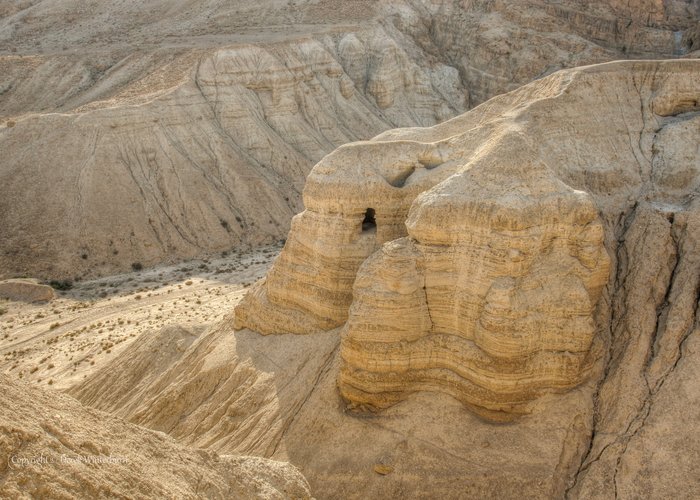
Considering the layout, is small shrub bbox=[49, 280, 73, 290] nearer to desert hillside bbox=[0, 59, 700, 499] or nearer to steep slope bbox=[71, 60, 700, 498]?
desert hillside bbox=[0, 59, 700, 499]

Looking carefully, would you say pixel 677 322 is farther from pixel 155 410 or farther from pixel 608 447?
pixel 155 410

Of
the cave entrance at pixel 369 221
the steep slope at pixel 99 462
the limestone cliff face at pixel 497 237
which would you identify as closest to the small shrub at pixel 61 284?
the limestone cliff face at pixel 497 237

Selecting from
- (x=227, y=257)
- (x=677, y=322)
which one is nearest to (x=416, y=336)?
(x=677, y=322)

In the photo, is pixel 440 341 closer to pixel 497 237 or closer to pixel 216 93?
pixel 497 237

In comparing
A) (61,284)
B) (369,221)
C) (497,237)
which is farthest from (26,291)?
(497,237)

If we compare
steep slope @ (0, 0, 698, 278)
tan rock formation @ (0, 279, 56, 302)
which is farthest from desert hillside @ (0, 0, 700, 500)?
steep slope @ (0, 0, 698, 278)

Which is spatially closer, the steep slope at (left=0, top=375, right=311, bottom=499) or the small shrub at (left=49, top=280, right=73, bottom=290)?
the steep slope at (left=0, top=375, right=311, bottom=499)
